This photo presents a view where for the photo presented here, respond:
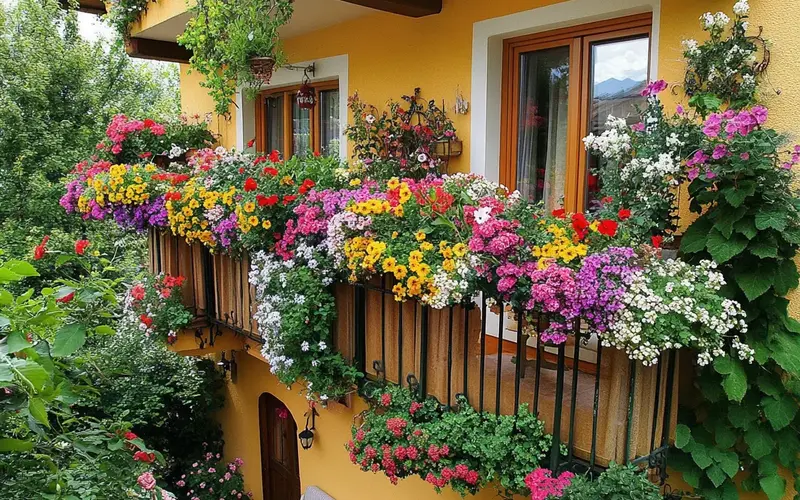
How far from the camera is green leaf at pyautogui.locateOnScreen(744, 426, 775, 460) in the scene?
2.68 m

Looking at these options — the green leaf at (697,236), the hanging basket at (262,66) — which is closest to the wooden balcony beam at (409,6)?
the hanging basket at (262,66)

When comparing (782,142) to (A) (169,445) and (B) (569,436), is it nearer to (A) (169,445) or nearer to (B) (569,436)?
(B) (569,436)

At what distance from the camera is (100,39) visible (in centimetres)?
1143

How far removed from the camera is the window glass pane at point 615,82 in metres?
3.63

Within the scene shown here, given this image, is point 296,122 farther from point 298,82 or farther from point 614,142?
point 614,142

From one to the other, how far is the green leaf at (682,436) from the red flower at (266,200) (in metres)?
2.54

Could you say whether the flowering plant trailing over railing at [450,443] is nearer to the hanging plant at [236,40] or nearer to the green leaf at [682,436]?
the green leaf at [682,436]

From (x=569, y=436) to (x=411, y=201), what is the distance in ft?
4.48

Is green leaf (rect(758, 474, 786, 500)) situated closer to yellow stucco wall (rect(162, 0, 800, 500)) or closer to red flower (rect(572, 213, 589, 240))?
yellow stucco wall (rect(162, 0, 800, 500))

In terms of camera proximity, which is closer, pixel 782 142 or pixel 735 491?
pixel 782 142

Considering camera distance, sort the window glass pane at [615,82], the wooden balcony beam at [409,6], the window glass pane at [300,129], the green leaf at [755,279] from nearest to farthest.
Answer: the green leaf at [755,279]
the window glass pane at [615,82]
the wooden balcony beam at [409,6]
the window glass pane at [300,129]

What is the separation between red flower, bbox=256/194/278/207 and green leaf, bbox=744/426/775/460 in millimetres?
2795

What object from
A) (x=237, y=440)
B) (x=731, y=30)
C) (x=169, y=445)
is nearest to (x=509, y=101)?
(x=731, y=30)

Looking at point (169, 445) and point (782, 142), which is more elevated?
point (782, 142)
